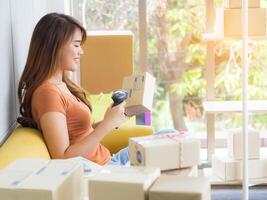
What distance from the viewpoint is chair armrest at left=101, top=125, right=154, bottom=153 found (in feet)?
8.32

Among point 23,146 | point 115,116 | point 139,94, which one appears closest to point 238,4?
point 139,94

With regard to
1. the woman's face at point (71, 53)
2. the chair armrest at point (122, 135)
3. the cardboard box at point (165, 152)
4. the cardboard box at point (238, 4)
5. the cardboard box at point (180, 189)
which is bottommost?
the chair armrest at point (122, 135)

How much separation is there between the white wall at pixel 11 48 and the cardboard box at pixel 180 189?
1.00 m

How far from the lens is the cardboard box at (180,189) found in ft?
3.51

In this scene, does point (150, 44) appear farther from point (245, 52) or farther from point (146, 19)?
point (245, 52)

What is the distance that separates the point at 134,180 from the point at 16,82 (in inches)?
51.5

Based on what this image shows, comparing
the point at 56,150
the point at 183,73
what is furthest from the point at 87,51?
the point at 56,150

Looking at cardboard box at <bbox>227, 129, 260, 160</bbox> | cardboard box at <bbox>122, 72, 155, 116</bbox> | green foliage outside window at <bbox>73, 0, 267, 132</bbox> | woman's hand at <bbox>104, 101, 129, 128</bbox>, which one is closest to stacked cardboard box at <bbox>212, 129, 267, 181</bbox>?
cardboard box at <bbox>227, 129, 260, 160</bbox>

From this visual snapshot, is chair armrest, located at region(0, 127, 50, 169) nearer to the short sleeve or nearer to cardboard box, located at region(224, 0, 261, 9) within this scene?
the short sleeve

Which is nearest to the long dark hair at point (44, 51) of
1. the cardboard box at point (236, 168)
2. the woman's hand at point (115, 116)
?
the woman's hand at point (115, 116)

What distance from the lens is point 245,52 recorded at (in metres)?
2.57

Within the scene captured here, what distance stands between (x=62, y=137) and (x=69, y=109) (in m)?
0.18

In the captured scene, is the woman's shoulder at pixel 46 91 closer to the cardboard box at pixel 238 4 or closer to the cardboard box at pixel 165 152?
the cardboard box at pixel 165 152

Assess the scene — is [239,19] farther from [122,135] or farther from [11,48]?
[11,48]
